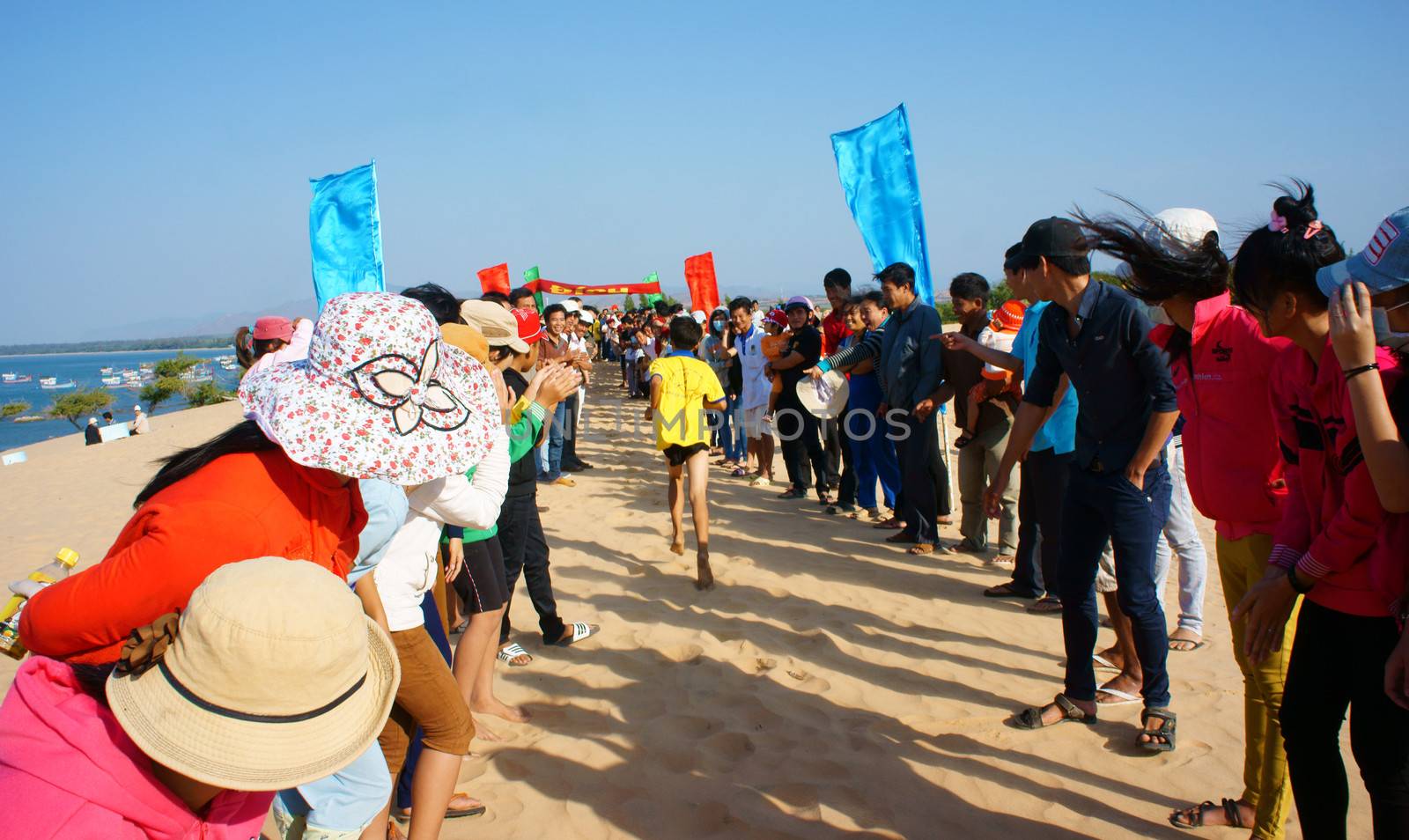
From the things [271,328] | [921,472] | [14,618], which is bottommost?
[921,472]

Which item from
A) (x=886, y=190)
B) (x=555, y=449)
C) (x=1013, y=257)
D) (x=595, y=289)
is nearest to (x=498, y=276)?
(x=555, y=449)

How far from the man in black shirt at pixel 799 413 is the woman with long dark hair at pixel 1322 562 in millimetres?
5259

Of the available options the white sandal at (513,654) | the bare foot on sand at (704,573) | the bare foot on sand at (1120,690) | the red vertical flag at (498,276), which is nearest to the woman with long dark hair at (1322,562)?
the bare foot on sand at (1120,690)

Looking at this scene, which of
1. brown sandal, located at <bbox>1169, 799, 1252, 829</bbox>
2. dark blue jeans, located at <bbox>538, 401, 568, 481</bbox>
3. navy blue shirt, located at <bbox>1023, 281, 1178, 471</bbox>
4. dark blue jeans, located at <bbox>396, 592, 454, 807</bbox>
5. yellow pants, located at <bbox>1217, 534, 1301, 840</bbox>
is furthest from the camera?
dark blue jeans, located at <bbox>538, 401, 568, 481</bbox>

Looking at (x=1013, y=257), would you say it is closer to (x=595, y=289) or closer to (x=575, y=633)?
(x=575, y=633)

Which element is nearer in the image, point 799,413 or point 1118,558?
point 1118,558

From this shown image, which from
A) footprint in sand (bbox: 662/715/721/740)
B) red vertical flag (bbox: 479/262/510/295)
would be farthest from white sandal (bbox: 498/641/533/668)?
red vertical flag (bbox: 479/262/510/295)

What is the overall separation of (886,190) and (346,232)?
4.92 meters

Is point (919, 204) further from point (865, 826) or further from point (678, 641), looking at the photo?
point (865, 826)

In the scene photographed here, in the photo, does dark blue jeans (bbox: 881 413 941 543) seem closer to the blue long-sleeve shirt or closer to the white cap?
the blue long-sleeve shirt

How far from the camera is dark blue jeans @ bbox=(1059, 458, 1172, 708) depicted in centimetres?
301

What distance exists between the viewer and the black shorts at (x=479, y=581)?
3186mm

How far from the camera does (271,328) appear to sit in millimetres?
5500

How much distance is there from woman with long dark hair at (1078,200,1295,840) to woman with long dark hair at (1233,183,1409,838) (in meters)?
0.48
